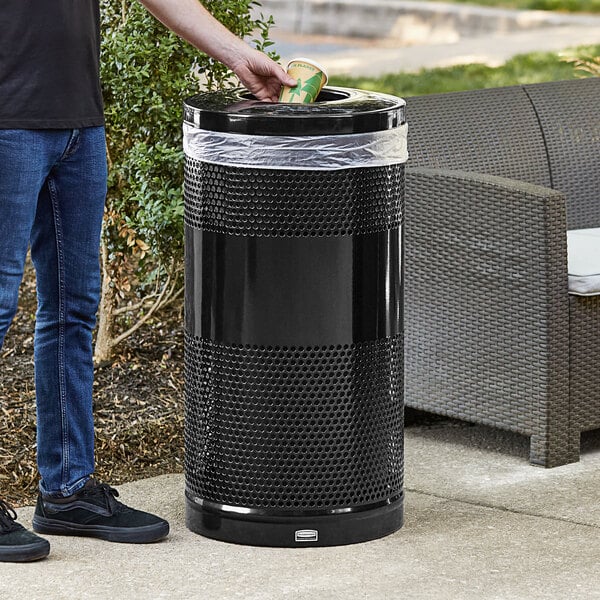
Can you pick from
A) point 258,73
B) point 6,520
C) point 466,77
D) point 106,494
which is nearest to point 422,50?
point 466,77

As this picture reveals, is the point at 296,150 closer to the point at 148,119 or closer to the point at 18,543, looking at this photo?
the point at 18,543

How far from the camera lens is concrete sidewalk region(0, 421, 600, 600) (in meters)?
3.62

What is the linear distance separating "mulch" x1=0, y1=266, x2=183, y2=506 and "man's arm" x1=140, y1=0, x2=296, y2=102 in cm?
143

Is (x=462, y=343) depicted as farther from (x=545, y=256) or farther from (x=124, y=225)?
(x=124, y=225)

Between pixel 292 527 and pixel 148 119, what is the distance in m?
1.87

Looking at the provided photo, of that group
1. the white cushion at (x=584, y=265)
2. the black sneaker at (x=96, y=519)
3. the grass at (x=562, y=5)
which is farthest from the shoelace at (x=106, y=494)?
the grass at (x=562, y=5)

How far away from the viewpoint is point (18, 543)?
12.4ft

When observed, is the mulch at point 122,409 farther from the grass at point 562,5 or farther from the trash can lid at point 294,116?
the grass at point 562,5

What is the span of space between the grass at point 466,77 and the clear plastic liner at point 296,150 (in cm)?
771

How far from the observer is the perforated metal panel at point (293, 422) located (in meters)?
3.87

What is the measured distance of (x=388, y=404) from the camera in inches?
158

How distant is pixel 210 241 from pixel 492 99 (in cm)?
211

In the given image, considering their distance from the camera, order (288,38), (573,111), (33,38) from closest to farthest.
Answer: (33,38) < (573,111) < (288,38)

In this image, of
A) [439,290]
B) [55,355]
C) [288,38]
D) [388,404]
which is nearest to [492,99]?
[439,290]
